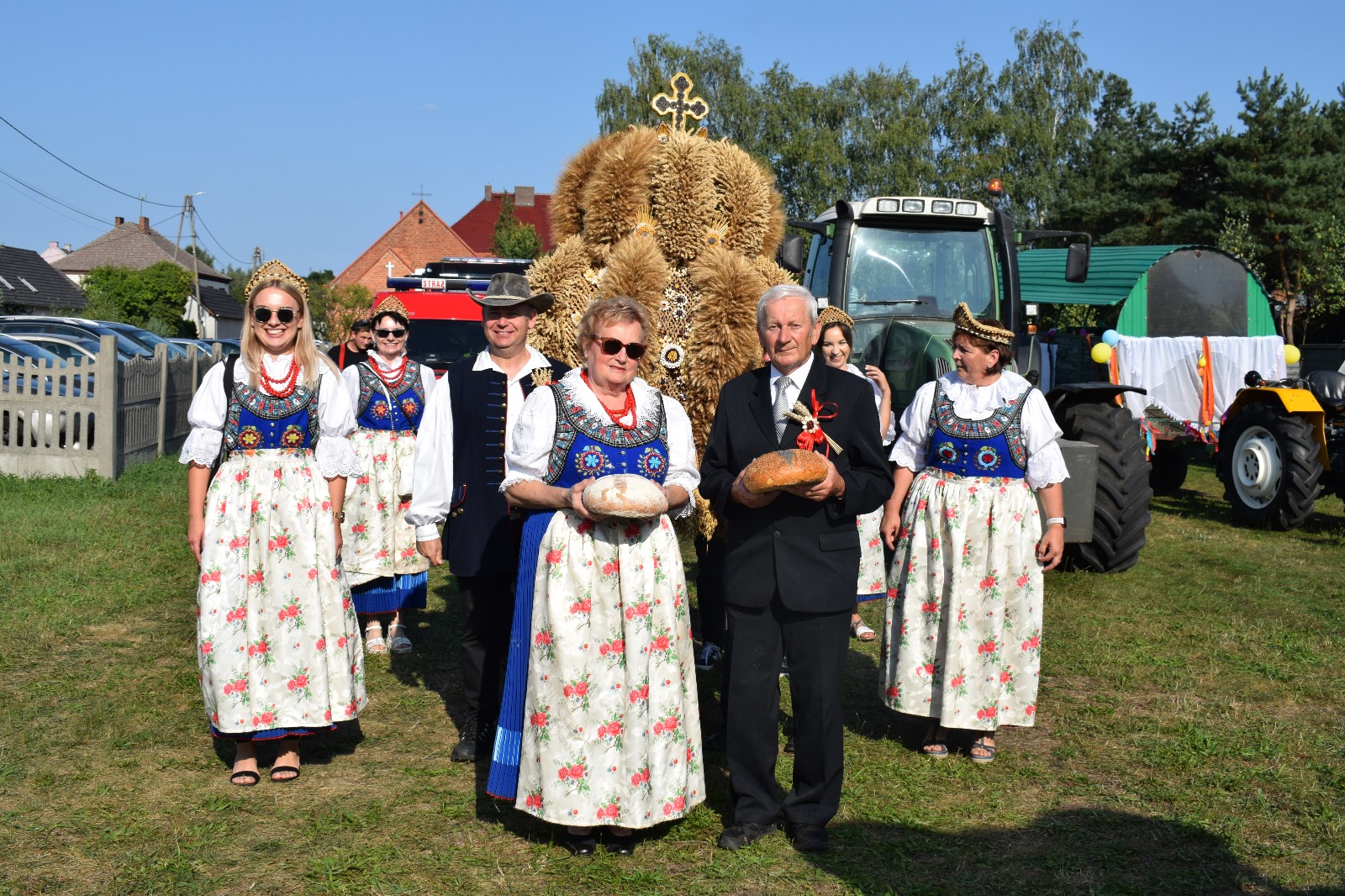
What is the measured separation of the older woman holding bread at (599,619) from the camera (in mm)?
Result: 3957

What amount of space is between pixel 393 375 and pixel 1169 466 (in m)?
11.2

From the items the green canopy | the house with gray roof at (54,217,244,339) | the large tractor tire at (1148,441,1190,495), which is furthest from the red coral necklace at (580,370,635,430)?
the house with gray roof at (54,217,244,339)

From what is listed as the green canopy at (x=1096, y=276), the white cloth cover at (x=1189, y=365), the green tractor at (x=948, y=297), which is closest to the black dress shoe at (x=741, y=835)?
the green tractor at (x=948, y=297)

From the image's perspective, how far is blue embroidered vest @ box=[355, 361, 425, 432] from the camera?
6957 millimetres

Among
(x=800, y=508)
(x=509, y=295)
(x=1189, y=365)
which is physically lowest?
(x=800, y=508)

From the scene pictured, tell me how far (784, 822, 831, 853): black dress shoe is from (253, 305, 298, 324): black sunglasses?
281cm

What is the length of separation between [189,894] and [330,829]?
64 centimetres

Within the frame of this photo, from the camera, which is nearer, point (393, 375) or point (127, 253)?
point (393, 375)

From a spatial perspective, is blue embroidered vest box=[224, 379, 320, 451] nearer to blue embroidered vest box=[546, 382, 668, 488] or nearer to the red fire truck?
blue embroidered vest box=[546, 382, 668, 488]

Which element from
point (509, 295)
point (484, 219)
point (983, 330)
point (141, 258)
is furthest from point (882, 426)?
point (141, 258)

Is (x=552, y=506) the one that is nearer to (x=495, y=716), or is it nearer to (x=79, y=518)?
(x=495, y=716)

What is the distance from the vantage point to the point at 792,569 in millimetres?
4078

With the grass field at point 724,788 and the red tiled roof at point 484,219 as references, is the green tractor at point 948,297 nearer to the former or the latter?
the grass field at point 724,788

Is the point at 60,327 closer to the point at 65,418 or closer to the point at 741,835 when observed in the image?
the point at 65,418
